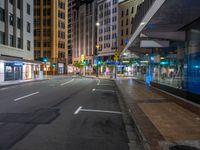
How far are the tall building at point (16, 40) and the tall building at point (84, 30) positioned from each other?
214ft

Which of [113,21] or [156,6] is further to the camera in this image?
[113,21]

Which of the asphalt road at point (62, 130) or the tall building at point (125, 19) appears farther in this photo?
the tall building at point (125, 19)

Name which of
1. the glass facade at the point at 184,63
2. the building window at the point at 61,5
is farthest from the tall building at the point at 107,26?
the glass facade at the point at 184,63

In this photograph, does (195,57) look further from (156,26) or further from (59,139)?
(59,139)

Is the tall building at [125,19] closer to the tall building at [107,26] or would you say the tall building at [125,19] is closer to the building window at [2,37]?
the tall building at [107,26]

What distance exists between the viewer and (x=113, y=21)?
107125 millimetres

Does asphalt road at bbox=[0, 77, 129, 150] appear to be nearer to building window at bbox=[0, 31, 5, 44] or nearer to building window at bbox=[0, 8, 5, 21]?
building window at bbox=[0, 31, 5, 44]

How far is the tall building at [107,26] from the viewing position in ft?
345

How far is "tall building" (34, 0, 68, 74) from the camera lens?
93.9 m

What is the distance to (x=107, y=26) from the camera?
4328 inches

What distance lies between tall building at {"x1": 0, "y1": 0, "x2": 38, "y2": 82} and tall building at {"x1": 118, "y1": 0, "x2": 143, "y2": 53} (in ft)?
145

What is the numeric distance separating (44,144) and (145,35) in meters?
12.6

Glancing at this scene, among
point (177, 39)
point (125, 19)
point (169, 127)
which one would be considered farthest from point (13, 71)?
point (125, 19)

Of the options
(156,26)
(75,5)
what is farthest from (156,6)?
(75,5)
